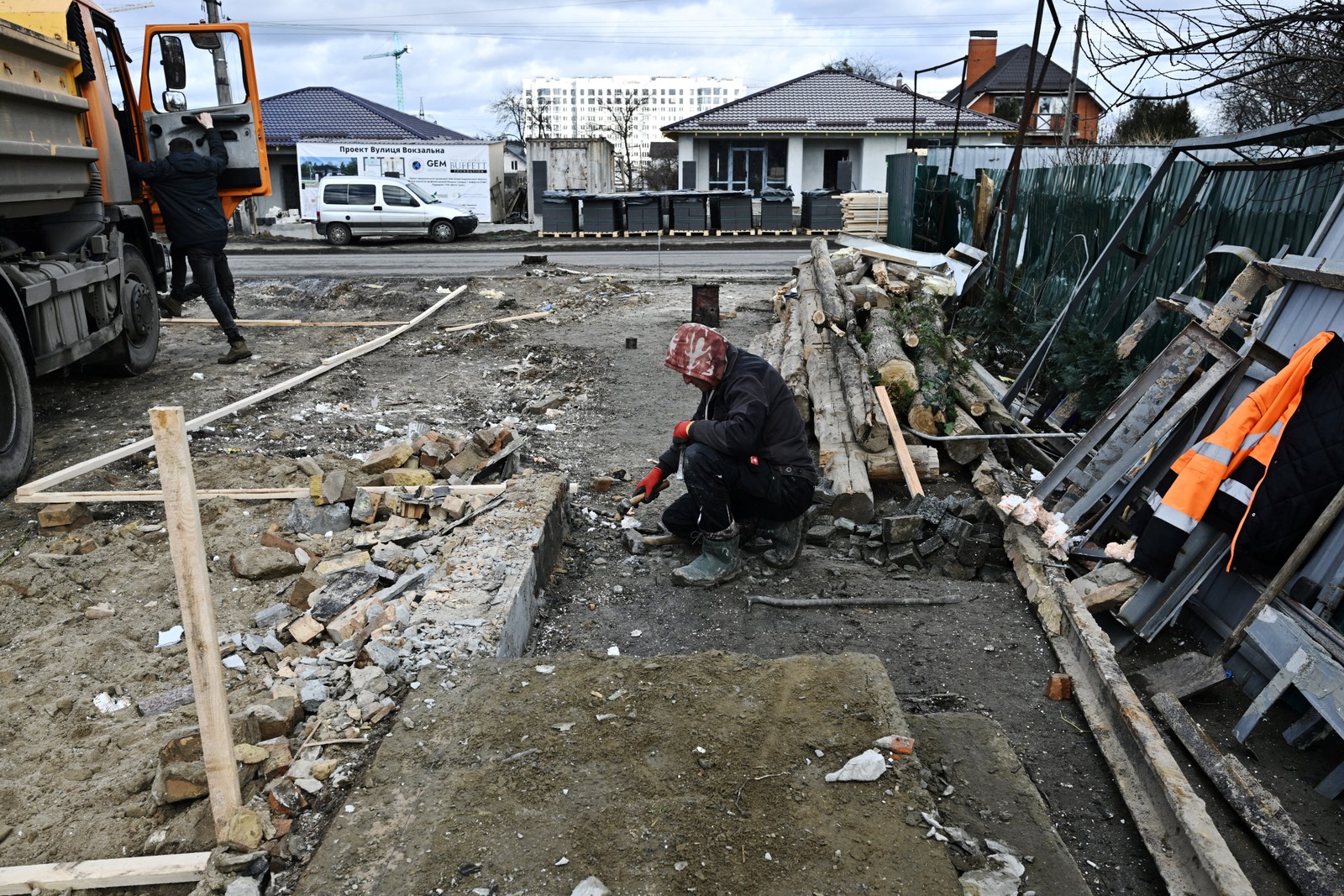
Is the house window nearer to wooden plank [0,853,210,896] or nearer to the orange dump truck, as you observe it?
the orange dump truck

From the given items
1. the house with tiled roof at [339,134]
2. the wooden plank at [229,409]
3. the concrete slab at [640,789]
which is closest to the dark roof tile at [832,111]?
the house with tiled roof at [339,134]

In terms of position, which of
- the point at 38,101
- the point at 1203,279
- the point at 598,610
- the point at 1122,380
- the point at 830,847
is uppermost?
→ the point at 38,101

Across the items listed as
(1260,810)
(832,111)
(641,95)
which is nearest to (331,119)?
(832,111)

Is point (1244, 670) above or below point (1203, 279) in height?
below

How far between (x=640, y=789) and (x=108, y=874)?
1600 millimetres

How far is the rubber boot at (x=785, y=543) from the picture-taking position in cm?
489

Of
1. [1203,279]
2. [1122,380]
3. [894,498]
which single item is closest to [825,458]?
[894,498]

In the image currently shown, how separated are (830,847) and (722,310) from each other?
10.8 meters

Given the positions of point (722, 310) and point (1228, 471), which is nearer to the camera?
point (1228, 471)

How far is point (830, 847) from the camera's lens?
2.37m

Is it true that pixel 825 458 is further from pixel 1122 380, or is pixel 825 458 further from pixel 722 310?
pixel 722 310

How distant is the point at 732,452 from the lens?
4516 mm

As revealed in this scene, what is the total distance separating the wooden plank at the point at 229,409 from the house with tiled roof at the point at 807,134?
71.3 feet

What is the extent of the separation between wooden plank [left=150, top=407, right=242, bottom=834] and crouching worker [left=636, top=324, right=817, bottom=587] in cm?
245
